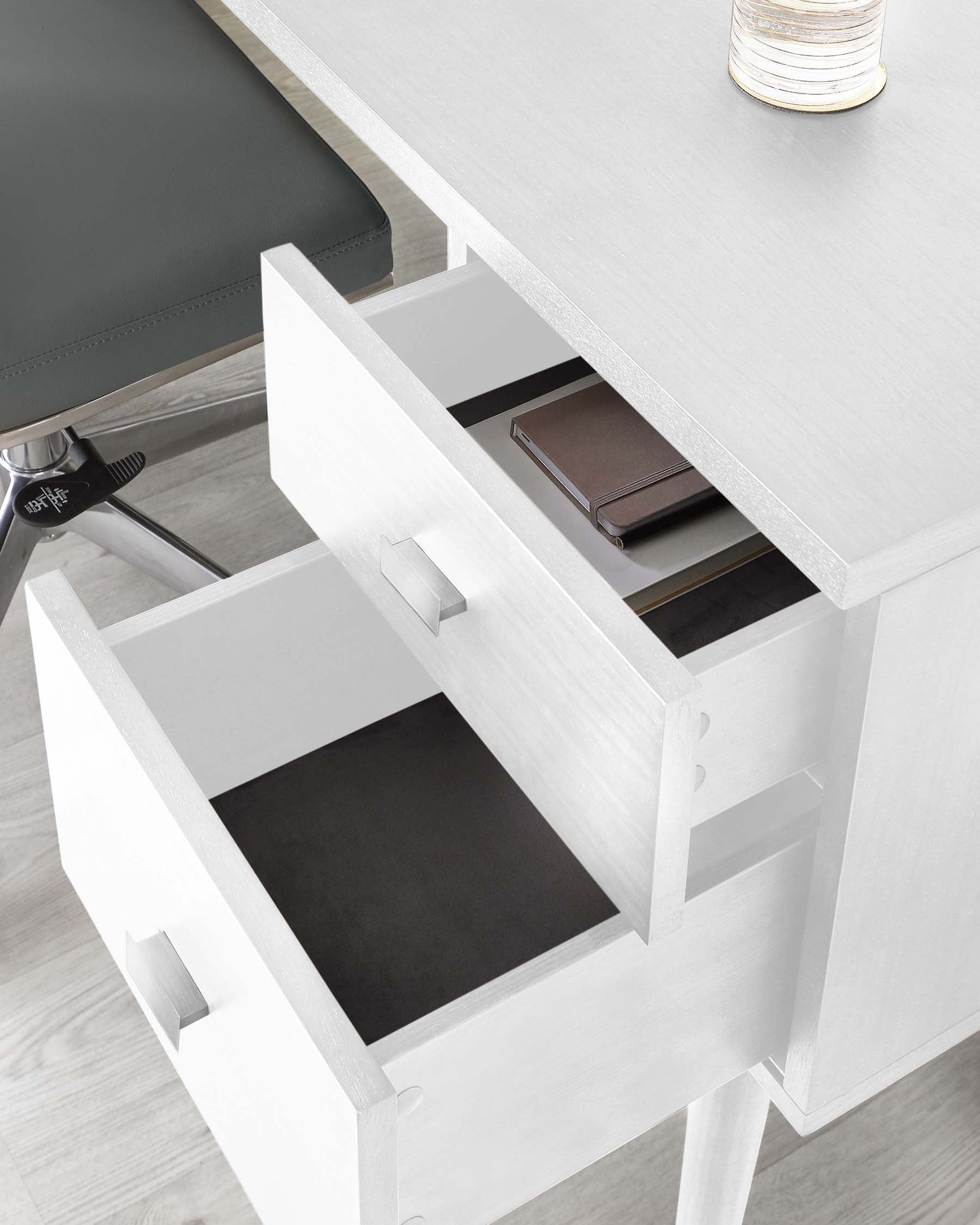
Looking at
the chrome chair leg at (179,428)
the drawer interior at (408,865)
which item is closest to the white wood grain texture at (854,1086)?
the drawer interior at (408,865)

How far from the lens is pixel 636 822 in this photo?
1.92 ft

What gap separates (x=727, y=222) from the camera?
668mm

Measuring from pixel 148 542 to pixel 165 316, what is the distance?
0.36 meters

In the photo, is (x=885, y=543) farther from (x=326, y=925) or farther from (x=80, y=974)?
(x=80, y=974)

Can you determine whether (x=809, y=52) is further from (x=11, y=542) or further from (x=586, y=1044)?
(x=11, y=542)

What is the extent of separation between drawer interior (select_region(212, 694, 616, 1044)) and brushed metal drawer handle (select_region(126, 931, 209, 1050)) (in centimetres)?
12

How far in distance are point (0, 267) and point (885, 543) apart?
68 centimetres

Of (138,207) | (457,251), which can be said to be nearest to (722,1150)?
(457,251)

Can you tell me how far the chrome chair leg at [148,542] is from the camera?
1.34 meters

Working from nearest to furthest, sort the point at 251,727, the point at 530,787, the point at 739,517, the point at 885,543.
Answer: the point at 885,543 → the point at 530,787 → the point at 739,517 → the point at 251,727

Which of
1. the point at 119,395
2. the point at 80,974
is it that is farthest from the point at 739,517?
the point at 80,974

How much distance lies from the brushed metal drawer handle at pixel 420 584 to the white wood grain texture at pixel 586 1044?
0.15m

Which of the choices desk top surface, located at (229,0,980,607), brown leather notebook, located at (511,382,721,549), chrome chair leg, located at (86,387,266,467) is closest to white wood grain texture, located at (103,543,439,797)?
brown leather notebook, located at (511,382,721,549)

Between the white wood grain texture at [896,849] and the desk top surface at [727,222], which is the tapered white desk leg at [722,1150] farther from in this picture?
the desk top surface at [727,222]
